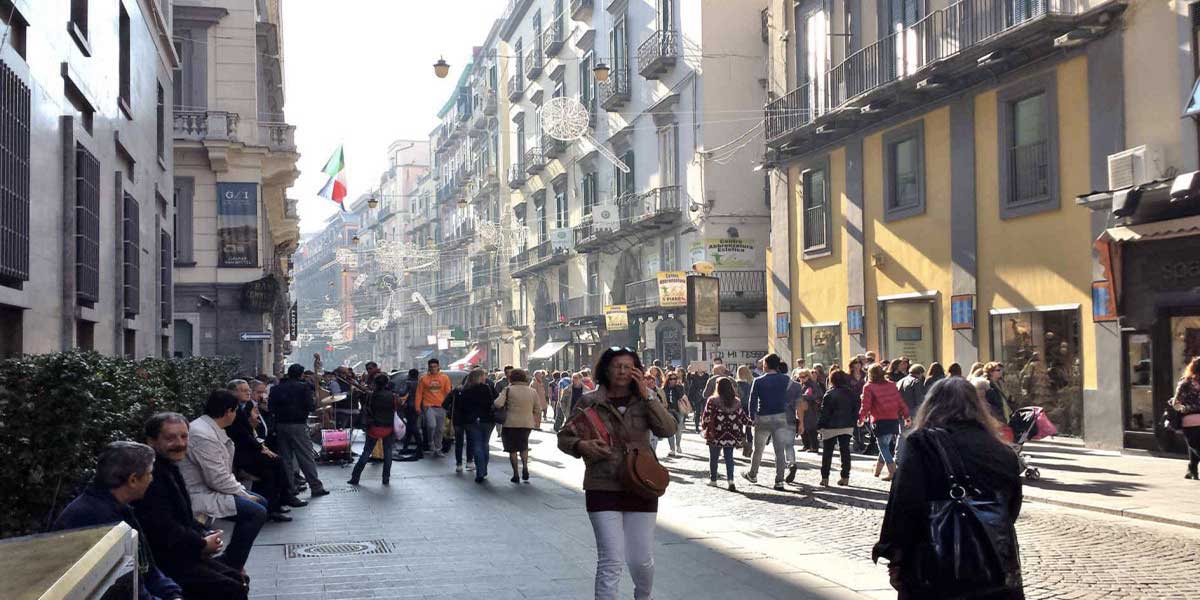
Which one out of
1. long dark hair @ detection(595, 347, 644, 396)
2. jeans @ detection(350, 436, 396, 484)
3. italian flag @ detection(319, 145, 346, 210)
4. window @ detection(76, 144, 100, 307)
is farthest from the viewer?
italian flag @ detection(319, 145, 346, 210)

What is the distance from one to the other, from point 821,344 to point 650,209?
1308 cm

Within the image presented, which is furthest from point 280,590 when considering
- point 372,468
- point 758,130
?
point 758,130

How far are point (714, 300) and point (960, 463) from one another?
1137 inches

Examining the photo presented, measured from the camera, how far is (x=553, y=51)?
173 feet

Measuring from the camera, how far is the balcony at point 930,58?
19484 mm

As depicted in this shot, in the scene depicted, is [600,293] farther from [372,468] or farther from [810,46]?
[372,468]

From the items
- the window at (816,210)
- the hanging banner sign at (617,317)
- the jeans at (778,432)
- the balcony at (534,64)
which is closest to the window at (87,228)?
the jeans at (778,432)

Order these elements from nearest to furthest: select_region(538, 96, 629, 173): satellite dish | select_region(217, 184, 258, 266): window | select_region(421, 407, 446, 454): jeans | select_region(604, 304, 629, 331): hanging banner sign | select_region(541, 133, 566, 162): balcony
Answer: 1. select_region(421, 407, 446, 454): jeans
2. select_region(217, 184, 258, 266): window
3. select_region(538, 96, 629, 173): satellite dish
4. select_region(604, 304, 629, 331): hanging banner sign
5. select_region(541, 133, 566, 162): balcony

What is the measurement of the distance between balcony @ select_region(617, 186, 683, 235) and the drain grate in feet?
91.5

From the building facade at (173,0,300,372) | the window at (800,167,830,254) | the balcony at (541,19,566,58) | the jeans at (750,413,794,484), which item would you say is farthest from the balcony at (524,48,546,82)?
the jeans at (750,413,794,484)

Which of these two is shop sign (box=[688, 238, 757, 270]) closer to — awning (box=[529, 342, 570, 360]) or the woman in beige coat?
the woman in beige coat

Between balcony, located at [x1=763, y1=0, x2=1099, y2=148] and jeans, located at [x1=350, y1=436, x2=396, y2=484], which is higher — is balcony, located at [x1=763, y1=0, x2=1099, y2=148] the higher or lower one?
the higher one

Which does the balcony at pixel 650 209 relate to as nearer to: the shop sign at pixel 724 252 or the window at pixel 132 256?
the shop sign at pixel 724 252

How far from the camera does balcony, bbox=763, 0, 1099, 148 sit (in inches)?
767
